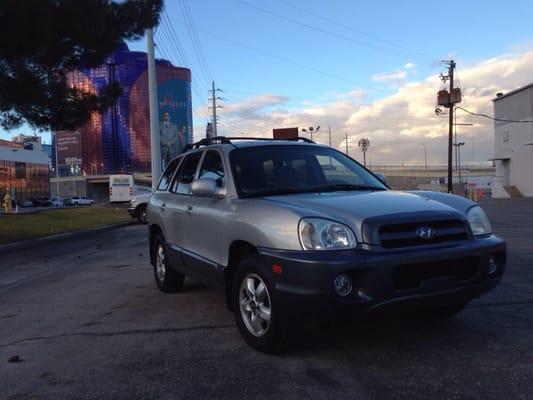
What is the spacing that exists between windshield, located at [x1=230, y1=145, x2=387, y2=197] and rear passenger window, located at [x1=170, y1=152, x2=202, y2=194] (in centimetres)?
103

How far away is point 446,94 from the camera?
41312 millimetres

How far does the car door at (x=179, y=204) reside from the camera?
6168 mm

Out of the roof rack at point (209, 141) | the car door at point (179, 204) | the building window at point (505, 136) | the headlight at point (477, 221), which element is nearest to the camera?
the headlight at point (477, 221)

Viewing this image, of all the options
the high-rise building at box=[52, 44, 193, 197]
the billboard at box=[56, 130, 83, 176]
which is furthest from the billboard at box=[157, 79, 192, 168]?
the billboard at box=[56, 130, 83, 176]

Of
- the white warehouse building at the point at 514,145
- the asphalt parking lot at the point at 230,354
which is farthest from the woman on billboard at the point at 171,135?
the asphalt parking lot at the point at 230,354

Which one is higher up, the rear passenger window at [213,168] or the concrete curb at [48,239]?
the rear passenger window at [213,168]

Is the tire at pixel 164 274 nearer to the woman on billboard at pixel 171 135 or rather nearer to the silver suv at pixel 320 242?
the silver suv at pixel 320 242

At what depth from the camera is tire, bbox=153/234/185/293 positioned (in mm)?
6945

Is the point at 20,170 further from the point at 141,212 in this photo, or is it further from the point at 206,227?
the point at 206,227

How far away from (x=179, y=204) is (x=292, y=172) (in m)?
1.62

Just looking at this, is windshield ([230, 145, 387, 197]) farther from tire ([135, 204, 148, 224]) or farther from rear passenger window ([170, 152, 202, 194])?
tire ([135, 204, 148, 224])

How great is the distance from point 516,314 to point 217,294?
3465 mm

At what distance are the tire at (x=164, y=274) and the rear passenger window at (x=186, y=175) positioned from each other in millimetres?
757

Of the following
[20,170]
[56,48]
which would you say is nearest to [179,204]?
[56,48]
